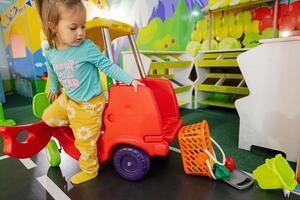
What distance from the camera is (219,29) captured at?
7.43 feet

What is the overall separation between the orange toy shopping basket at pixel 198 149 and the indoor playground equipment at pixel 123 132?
0.25 ft

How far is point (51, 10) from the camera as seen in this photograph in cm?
86

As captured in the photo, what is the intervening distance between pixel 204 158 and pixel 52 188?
2.28 feet

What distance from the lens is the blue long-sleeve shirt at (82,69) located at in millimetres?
926

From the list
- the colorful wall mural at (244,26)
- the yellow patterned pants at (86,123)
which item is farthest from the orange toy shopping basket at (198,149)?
the colorful wall mural at (244,26)

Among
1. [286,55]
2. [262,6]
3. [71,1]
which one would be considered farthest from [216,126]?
[71,1]

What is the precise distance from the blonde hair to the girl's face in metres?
0.02

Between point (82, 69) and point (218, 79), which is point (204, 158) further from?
point (218, 79)

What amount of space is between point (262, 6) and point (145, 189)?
1.92 meters

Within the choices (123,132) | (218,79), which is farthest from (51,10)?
(218,79)

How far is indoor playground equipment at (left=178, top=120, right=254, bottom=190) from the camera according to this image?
3.09 ft

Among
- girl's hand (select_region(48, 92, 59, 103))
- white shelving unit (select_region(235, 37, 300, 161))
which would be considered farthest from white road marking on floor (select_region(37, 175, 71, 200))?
white shelving unit (select_region(235, 37, 300, 161))

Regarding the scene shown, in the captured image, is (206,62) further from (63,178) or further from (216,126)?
(63,178)

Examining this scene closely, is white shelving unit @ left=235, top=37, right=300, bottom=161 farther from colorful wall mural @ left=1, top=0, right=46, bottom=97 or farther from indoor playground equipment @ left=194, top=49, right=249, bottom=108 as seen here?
colorful wall mural @ left=1, top=0, right=46, bottom=97
